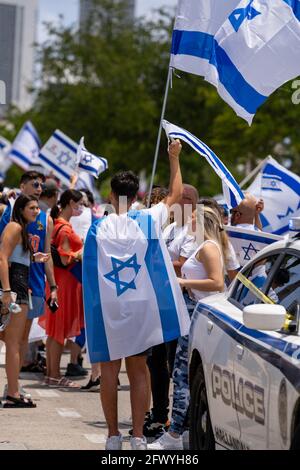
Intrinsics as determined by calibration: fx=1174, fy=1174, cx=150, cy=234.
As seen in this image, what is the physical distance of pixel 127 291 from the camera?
7.72 meters

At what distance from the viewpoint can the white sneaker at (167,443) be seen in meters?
8.39

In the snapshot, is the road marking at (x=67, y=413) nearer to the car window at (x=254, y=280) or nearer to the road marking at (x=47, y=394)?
the road marking at (x=47, y=394)

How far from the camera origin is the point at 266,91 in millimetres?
9258

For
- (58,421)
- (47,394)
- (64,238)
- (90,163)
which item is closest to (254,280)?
(58,421)

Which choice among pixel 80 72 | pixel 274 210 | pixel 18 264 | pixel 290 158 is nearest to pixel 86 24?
pixel 80 72

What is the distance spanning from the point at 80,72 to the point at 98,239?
50.7 meters

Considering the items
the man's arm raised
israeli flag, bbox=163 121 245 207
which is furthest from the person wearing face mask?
the man's arm raised

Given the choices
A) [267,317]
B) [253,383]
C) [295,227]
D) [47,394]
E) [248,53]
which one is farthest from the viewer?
[47,394]

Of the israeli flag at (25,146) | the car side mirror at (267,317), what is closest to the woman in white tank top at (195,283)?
the car side mirror at (267,317)

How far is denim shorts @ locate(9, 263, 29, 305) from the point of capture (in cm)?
1018

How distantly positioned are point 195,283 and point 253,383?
2.52m

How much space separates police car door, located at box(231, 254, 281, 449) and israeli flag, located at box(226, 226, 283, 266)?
3925 mm

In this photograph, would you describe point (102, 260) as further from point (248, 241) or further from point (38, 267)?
point (248, 241)

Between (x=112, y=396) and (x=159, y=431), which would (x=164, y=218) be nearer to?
(x=112, y=396)
